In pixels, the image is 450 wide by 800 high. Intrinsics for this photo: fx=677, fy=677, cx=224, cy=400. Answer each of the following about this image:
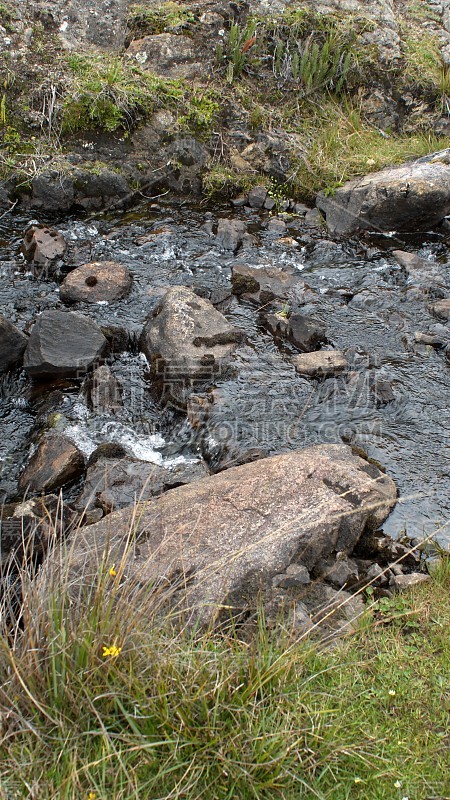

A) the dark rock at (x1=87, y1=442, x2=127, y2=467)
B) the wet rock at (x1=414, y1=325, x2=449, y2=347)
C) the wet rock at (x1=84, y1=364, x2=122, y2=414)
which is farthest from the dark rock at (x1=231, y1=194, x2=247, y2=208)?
the dark rock at (x1=87, y1=442, x2=127, y2=467)

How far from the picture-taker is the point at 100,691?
2.46 m

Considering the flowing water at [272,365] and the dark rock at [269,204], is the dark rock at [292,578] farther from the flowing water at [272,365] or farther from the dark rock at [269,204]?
the dark rock at [269,204]

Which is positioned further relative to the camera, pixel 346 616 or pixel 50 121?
pixel 50 121

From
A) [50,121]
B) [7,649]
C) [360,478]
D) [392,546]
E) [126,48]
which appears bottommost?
[392,546]

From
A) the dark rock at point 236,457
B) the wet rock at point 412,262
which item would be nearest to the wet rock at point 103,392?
the dark rock at point 236,457

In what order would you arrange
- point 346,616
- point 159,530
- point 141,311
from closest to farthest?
1. point 346,616
2. point 159,530
3. point 141,311

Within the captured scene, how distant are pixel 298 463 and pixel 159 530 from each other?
0.98 meters

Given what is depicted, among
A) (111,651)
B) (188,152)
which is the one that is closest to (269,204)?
(188,152)

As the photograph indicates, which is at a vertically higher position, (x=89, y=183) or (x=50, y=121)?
(x=50, y=121)

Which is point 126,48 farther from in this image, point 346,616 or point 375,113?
point 346,616

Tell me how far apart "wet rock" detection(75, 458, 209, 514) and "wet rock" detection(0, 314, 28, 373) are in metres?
1.45

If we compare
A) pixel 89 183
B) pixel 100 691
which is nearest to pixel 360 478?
pixel 100 691

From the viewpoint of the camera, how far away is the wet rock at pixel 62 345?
5.50 meters

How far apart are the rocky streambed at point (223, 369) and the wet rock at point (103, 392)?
0.5 inches
